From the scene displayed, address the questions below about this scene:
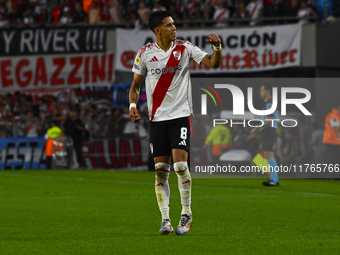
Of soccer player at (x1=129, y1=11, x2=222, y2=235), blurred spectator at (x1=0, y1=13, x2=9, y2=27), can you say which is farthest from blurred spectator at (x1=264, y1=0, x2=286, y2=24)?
soccer player at (x1=129, y1=11, x2=222, y2=235)

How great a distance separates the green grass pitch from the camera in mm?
6363

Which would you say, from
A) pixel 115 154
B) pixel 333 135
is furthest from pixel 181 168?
pixel 115 154

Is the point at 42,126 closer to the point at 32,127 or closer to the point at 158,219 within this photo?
the point at 32,127

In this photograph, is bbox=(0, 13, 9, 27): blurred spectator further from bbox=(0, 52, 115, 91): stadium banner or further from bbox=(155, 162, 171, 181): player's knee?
bbox=(155, 162, 171, 181): player's knee

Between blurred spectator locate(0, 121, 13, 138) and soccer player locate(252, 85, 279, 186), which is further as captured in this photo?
blurred spectator locate(0, 121, 13, 138)

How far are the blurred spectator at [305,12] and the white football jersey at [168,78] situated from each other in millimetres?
16266

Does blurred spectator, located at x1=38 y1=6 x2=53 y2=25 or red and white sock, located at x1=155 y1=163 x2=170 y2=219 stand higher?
blurred spectator, located at x1=38 y1=6 x2=53 y2=25

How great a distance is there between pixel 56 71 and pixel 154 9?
173 inches

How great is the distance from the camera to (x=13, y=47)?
88.0 ft

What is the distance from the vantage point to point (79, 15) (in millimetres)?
26516

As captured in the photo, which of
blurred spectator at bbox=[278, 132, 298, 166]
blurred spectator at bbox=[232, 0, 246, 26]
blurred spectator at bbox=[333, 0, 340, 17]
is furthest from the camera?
blurred spectator at bbox=[232, 0, 246, 26]

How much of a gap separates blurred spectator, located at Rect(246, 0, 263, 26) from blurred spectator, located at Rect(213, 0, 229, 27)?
770 mm

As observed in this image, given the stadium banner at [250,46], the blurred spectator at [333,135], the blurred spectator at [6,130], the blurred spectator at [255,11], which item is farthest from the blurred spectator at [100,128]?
the blurred spectator at [333,135]

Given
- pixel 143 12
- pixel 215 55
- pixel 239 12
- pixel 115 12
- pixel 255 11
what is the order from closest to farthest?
1. pixel 215 55
2. pixel 255 11
3. pixel 239 12
4. pixel 143 12
5. pixel 115 12
